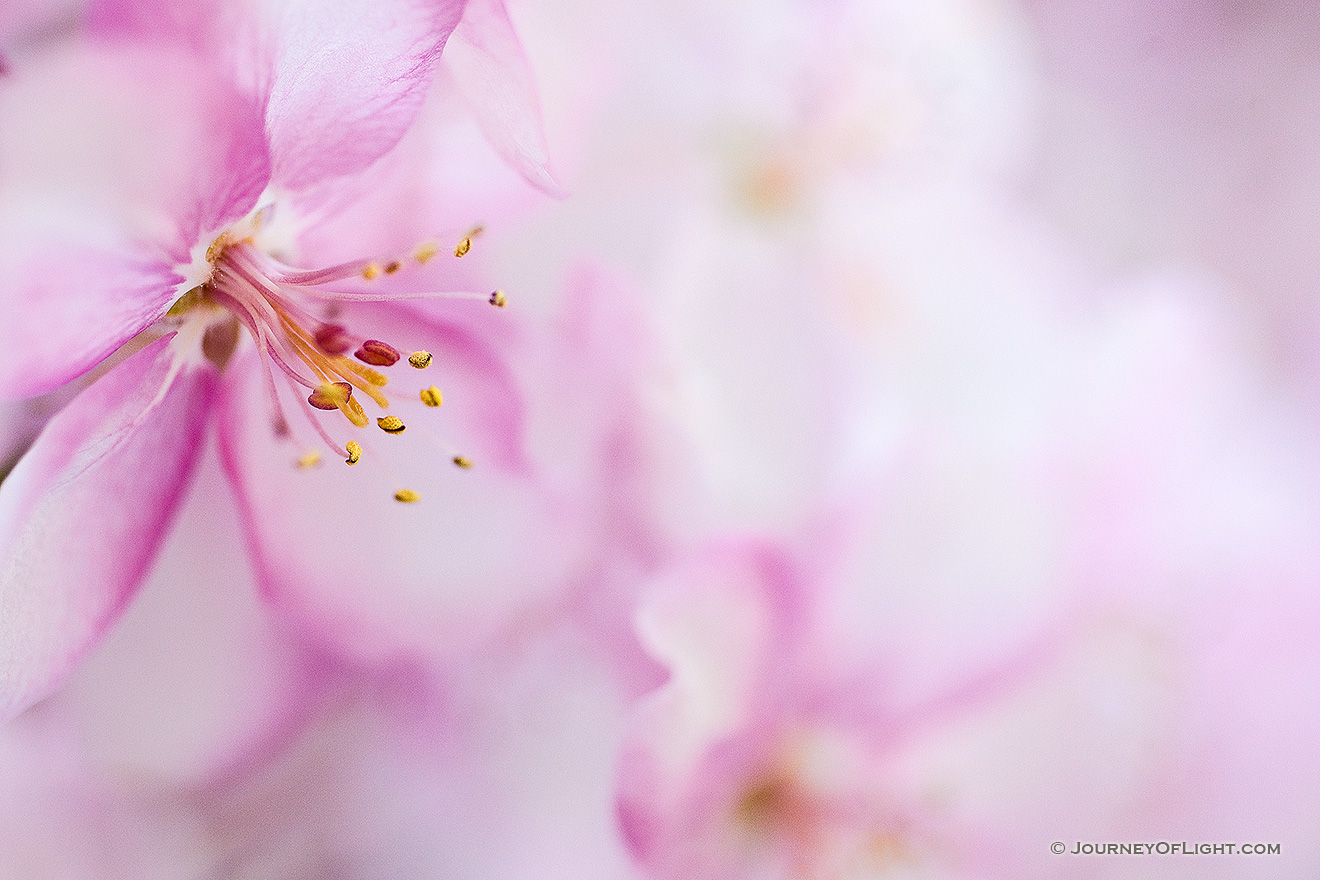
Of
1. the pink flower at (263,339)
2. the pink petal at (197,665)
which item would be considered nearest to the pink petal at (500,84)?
the pink flower at (263,339)

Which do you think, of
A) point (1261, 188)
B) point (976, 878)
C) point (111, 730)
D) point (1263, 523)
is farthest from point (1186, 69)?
point (111, 730)

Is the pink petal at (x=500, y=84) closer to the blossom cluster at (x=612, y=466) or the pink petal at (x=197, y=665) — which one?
the blossom cluster at (x=612, y=466)

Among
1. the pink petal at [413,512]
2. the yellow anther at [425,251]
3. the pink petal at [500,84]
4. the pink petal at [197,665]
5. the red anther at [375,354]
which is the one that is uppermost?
the pink petal at [500,84]

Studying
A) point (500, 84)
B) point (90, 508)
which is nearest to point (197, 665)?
point (90, 508)

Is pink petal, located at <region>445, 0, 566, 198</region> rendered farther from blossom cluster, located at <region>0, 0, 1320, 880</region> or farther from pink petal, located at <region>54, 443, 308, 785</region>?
pink petal, located at <region>54, 443, 308, 785</region>

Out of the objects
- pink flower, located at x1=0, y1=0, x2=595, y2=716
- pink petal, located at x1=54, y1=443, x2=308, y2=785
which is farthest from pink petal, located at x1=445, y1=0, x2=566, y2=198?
pink petal, located at x1=54, y1=443, x2=308, y2=785

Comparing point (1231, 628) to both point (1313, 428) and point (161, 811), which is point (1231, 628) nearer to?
point (1313, 428)
